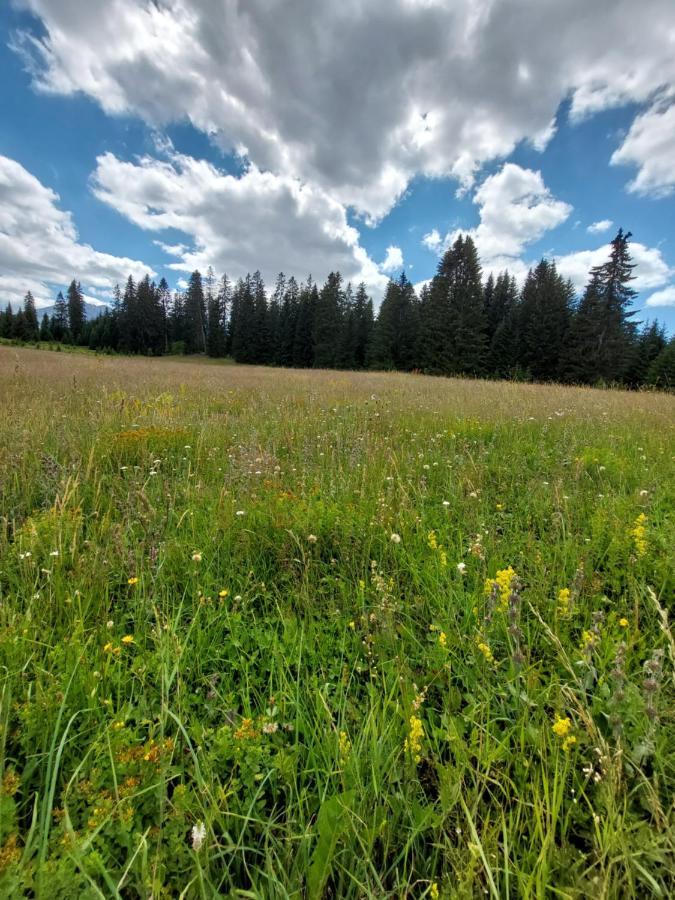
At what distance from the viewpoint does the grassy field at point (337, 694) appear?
891 millimetres

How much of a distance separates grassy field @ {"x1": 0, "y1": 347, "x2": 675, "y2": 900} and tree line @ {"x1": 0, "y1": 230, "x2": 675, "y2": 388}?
29441 mm

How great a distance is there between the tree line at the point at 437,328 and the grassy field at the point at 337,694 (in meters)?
29.4

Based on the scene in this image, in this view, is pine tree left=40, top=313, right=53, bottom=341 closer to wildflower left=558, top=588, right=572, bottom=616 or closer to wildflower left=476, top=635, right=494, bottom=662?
wildflower left=476, top=635, right=494, bottom=662

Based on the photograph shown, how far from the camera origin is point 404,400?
7188 millimetres

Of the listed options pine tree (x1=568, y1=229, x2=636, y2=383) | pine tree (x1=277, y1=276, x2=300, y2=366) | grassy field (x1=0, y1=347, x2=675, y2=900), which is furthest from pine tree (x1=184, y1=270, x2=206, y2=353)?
grassy field (x1=0, y1=347, x2=675, y2=900)

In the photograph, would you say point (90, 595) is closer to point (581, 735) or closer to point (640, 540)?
point (581, 735)

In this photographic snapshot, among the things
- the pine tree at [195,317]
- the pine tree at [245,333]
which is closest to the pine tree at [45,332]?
the pine tree at [195,317]

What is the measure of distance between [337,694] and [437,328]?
3806cm

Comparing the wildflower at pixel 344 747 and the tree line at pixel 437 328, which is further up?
the tree line at pixel 437 328

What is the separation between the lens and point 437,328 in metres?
35.7

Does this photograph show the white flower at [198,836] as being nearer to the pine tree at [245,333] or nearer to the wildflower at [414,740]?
the wildflower at [414,740]

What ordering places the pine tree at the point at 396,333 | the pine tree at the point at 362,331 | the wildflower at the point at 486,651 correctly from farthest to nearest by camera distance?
the pine tree at the point at 362,331 < the pine tree at the point at 396,333 < the wildflower at the point at 486,651

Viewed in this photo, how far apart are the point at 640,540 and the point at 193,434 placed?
3993 millimetres

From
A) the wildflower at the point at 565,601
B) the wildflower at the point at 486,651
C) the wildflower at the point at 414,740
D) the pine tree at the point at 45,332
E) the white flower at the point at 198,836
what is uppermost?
the pine tree at the point at 45,332
